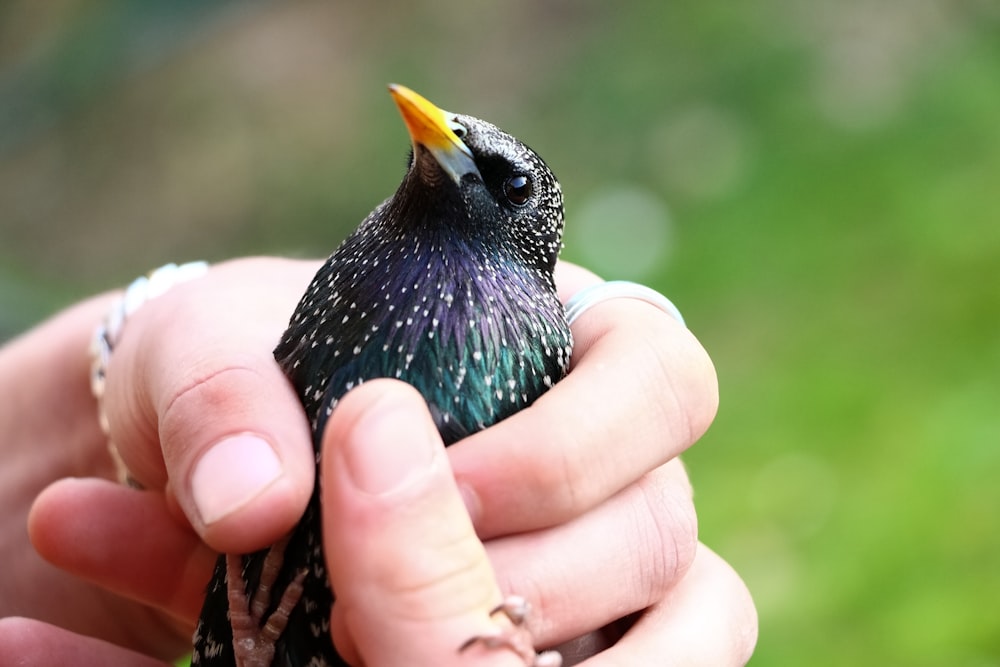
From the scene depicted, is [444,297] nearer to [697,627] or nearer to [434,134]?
[434,134]

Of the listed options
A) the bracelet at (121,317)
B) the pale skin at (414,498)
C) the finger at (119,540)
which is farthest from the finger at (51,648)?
the bracelet at (121,317)

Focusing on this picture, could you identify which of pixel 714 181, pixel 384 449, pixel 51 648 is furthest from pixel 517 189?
pixel 714 181

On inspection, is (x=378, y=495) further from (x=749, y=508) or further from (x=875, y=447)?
(x=875, y=447)

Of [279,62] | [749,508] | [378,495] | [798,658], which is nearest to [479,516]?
[378,495]

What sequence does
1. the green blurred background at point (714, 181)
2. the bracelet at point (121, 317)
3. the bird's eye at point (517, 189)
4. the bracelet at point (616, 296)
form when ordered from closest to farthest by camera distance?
the bird's eye at point (517, 189) < the bracelet at point (616, 296) < the bracelet at point (121, 317) < the green blurred background at point (714, 181)

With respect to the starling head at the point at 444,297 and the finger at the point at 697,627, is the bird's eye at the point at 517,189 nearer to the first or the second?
the starling head at the point at 444,297
